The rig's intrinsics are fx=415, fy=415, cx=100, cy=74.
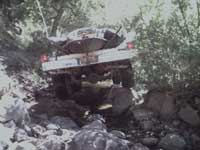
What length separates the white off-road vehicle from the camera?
26.1 ft

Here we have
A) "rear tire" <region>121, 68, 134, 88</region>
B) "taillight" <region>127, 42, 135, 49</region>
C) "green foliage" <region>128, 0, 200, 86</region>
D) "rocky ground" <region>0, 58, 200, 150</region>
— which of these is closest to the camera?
"rocky ground" <region>0, 58, 200, 150</region>

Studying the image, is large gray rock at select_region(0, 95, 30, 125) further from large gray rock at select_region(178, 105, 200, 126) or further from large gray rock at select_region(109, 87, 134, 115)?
large gray rock at select_region(178, 105, 200, 126)

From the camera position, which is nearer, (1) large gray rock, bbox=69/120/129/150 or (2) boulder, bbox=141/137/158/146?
(1) large gray rock, bbox=69/120/129/150

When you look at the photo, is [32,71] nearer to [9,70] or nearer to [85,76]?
[9,70]

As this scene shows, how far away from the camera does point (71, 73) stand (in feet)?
28.7

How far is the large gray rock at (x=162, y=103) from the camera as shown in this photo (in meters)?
7.66

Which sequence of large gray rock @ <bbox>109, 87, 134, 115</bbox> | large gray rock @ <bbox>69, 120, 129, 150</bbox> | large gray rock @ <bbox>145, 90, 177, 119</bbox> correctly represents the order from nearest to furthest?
large gray rock @ <bbox>69, 120, 129, 150</bbox> < large gray rock @ <bbox>145, 90, 177, 119</bbox> < large gray rock @ <bbox>109, 87, 134, 115</bbox>

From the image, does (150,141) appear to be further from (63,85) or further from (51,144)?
(63,85)

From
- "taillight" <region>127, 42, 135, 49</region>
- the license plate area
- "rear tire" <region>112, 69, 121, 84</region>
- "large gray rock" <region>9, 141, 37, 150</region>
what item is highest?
"taillight" <region>127, 42, 135, 49</region>

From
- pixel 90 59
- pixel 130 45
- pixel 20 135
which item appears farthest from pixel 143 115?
pixel 20 135

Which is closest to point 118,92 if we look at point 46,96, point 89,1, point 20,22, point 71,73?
point 71,73

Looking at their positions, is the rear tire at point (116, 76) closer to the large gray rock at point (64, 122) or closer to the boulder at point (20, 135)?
the large gray rock at point (64, 122)

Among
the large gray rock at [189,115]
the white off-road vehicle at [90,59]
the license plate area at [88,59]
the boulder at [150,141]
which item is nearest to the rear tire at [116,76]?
the white off-road vehicle at [90,59]

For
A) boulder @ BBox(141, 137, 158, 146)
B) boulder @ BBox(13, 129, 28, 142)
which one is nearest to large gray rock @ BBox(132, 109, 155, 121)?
boulder @ BBox(141, 137, 158, 146)
